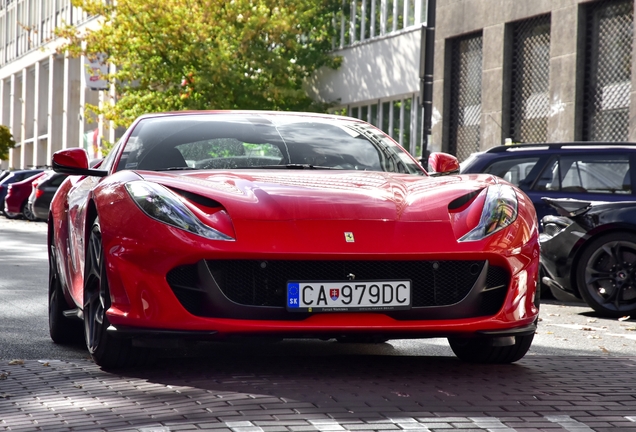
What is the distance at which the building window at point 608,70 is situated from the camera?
2314cm

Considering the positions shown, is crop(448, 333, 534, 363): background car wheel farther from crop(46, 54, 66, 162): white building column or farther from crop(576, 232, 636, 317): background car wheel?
crop(46, 54, 66, 162): white building column

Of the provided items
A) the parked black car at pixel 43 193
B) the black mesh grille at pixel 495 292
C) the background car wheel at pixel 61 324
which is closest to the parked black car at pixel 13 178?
the parked black car at pixel 43 193

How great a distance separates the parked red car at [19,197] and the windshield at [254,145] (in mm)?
27399

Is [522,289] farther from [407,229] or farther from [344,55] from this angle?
[344,55]

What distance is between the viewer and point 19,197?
110 ft

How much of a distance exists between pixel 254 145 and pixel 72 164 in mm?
1031

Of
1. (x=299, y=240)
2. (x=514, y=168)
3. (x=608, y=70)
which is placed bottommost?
(x=299, y=240)

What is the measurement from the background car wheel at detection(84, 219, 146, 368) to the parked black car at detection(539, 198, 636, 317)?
510cm

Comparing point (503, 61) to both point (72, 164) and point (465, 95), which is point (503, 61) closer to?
point (465, 95)

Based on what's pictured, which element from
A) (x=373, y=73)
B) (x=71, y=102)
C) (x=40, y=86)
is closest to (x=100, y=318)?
(x=373, y=73)

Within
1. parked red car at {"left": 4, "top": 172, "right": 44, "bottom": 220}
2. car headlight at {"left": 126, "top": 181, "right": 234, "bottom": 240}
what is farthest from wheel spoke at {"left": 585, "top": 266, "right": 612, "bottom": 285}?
parked red car at {"left": 4, "top": 172, "right": 44, "bottom": 220}

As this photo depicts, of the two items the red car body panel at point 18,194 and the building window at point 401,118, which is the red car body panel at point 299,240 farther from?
the red car body panel at point 18,194

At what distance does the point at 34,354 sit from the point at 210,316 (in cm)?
182

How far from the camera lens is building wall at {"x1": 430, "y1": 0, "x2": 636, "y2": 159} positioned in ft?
79.8
